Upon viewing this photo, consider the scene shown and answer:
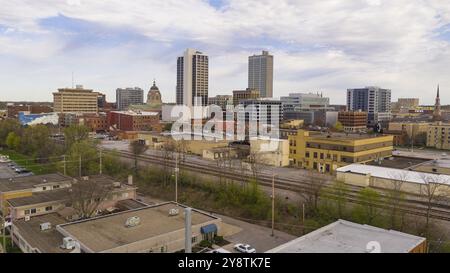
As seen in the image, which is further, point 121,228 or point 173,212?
point 173,212

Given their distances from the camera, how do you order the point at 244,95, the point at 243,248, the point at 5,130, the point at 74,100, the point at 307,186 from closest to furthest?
the point at 243,248 < the point at 307,186 < the point at 5,130 < the point at 74,100 < the point at 244,95

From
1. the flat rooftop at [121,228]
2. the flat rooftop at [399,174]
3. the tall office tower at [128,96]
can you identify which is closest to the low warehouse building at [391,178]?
the flat rooftop at [399,174]

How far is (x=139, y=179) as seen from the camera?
26641 millimetres

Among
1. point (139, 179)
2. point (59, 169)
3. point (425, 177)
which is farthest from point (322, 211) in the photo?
point (59, 169)

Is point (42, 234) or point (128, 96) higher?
point (128, 96)

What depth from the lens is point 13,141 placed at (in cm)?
4200

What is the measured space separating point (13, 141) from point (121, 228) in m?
34.4

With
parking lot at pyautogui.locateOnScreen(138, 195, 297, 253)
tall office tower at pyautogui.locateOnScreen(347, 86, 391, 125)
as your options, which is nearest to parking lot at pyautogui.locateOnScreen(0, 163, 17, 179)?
parking lot at pyautogui.locateOnScreen(138, 195, 297, 253)

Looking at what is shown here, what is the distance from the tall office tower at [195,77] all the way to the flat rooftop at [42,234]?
75072mm

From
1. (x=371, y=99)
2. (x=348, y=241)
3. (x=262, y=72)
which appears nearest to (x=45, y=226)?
(x=348, y=241)

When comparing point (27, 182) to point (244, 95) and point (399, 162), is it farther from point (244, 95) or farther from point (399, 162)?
point (244, 95)

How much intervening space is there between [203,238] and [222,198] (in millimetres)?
5580

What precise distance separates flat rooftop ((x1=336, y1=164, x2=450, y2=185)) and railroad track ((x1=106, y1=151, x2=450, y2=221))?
56.4 inches
